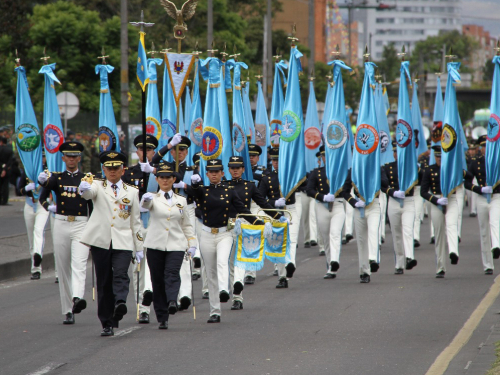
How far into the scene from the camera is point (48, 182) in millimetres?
11055

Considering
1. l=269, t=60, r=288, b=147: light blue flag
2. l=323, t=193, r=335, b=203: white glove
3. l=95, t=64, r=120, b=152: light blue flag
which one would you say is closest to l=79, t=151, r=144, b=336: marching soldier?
l=95, t=64, r=120, b=152: light blue flag

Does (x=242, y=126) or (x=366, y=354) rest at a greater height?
(x=242, y=126)

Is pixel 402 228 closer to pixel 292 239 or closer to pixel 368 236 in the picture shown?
pixel 368 236

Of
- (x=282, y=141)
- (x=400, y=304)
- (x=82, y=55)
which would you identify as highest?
(x=82, y=55)

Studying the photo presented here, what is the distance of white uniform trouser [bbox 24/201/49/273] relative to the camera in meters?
14.7

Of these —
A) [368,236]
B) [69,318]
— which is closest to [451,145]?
[368,236]

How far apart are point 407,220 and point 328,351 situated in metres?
7.07

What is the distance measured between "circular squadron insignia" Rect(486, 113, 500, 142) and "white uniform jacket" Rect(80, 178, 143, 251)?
7145 millimetres

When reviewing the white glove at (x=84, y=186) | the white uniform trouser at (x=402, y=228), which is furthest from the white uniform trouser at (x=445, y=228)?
the white glove at (x=84, y=186)

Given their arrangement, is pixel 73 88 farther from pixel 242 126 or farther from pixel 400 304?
pixel 400 304

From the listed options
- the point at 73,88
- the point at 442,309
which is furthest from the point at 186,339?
the point at 73,88

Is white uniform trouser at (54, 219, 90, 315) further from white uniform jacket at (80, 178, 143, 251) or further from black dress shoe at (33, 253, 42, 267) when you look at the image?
black dress shoe at (33, 253, 42, 267)

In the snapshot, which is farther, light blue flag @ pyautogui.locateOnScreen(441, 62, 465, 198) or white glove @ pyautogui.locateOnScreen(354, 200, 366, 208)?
light blue flag @ pyautogui.locateOnScreen(441, 62, 465, 198)

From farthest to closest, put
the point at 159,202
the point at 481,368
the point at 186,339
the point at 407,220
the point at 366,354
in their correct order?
the point at 407,220, the point at 159,202, the point at 186,339, the point at 366,354, the point at 481,368
